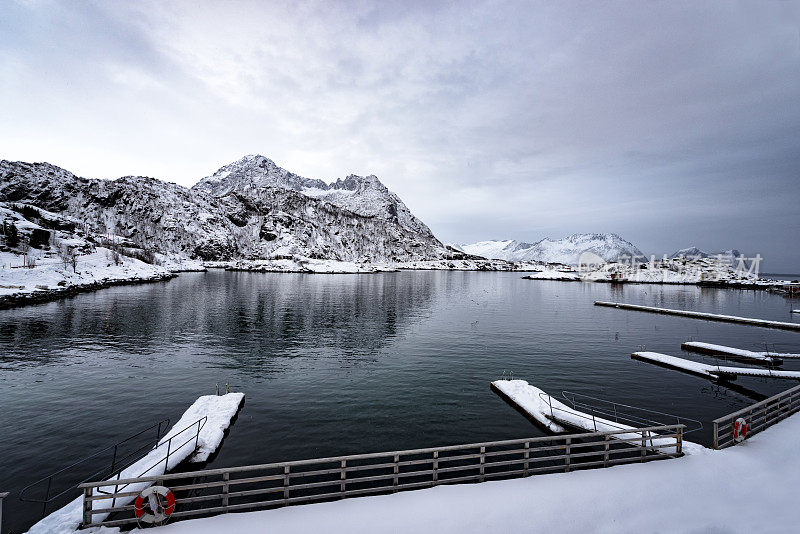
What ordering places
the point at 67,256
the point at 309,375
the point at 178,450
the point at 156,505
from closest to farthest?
the point at 156,505
the point at 178,450
the point at 309,375
the point at 67,256

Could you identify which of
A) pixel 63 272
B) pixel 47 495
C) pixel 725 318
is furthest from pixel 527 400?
pixel 63 272

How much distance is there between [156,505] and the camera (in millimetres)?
12133

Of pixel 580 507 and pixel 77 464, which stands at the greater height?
pixel 580 507

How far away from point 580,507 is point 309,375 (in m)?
28.2

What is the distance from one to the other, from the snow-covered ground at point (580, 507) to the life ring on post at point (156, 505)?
0.55 meters

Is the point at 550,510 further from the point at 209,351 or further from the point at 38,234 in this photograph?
the point at 38,234

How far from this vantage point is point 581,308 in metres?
98.3

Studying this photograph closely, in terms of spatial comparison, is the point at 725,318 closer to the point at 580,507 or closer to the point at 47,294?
the point at 580,507

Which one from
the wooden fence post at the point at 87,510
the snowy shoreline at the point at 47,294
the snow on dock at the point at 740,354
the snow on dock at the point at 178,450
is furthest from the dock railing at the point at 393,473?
the snowy shoreline at the point at 47,294

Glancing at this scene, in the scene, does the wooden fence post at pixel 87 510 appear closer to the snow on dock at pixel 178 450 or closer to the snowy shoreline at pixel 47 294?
the snow on dock at pixel 178 450

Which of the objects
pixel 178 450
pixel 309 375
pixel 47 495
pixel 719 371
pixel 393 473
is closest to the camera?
pixel 393 473

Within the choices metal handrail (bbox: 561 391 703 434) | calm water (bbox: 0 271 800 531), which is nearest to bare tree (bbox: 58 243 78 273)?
calm water (bbox: 0 271 800 531)

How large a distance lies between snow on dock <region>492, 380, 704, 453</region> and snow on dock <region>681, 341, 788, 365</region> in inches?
1415

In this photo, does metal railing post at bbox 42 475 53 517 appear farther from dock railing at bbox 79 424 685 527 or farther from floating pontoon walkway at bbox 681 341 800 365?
floating pontoon walkway at bbox 681 341 800 365
